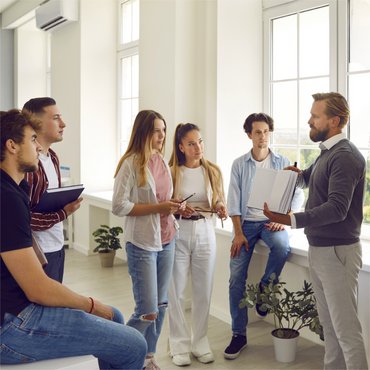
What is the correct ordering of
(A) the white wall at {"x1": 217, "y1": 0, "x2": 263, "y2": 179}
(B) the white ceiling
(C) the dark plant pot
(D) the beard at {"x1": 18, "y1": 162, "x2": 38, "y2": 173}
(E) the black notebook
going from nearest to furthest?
1. (D) the beard at {"x1": 18, "y1": 162, "x2": 38, "y2": 173}
2. (E) the black notebook
3. (A) the white wall at {"x1": 217, "y1": 0, "x2": 263, "y2": 179}
4. (C) the dark plant pot
5. (B) the white ceiling

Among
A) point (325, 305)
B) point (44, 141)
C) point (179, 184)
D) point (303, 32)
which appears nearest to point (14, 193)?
point (44, 141)

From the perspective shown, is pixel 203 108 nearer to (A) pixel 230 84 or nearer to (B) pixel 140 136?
(A) pixel 230 84

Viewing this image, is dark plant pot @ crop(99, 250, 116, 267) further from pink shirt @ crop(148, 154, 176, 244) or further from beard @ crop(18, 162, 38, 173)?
beard @ crop(18, 162, 38, 173)

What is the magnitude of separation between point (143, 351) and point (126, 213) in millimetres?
981

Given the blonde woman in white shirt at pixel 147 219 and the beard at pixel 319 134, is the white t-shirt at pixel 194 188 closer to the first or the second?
the blonde woman in white shirt at pixel 147 219

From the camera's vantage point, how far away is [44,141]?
8.16 ft

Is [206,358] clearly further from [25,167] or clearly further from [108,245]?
[108,245]

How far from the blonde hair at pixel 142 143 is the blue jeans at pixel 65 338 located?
1.09 meters

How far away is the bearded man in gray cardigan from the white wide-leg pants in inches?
24.6

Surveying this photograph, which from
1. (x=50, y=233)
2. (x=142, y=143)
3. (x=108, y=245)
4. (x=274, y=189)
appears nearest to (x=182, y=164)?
(x=142, y=143)

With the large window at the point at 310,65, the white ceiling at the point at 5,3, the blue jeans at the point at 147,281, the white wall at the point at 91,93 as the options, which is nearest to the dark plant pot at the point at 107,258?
the white wall at the point at 91,93

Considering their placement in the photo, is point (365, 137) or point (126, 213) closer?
point (126, 213)

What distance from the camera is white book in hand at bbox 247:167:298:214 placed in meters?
2.67

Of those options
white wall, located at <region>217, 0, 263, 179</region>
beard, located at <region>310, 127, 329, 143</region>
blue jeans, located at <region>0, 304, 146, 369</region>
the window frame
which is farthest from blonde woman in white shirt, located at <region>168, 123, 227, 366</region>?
the window frame
